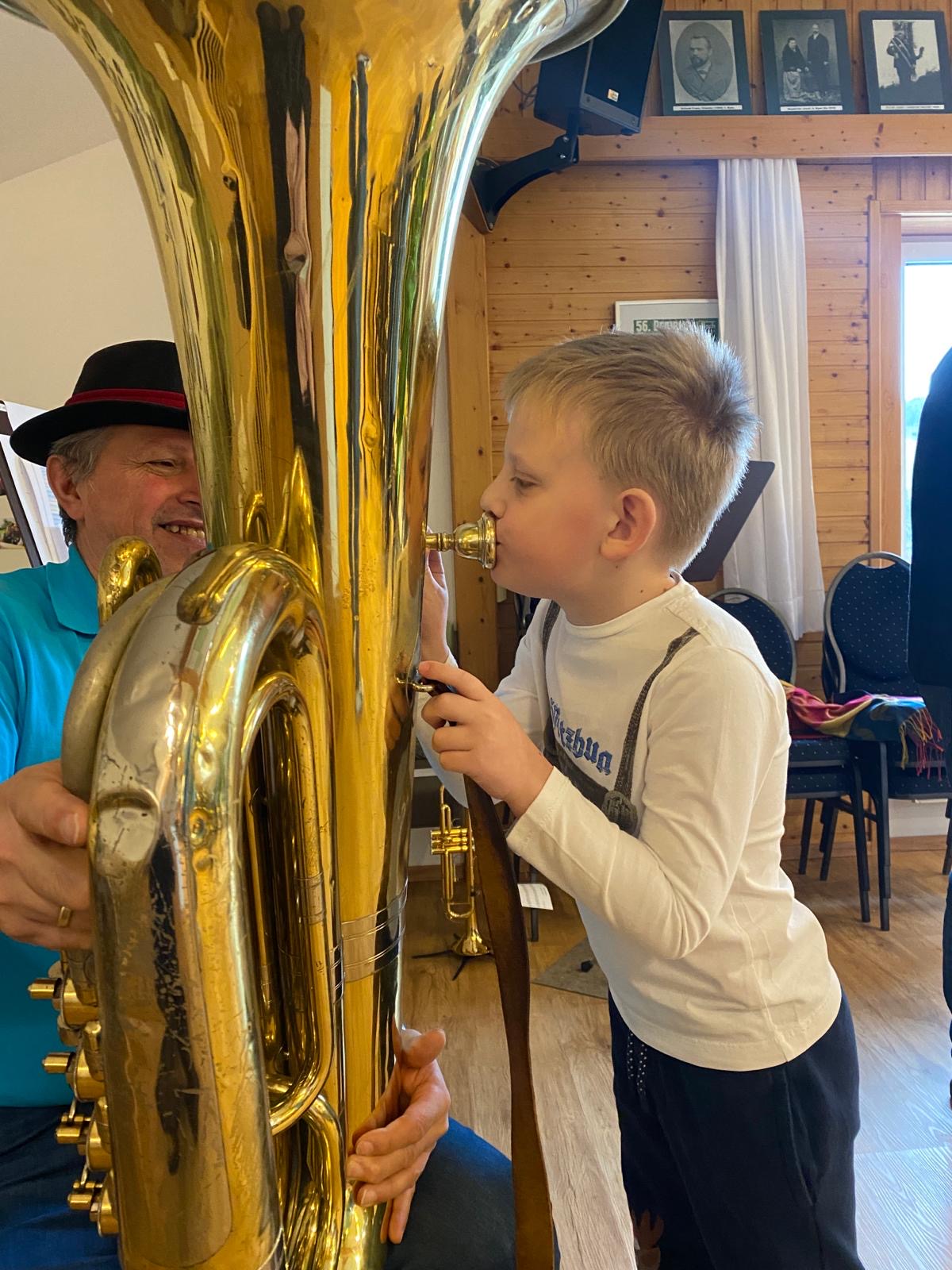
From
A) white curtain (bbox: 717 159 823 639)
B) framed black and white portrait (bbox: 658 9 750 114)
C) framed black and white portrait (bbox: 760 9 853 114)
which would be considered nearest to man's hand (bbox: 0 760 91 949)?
white curtain (bbox: 717 159 823 639)

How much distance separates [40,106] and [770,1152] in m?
2.89

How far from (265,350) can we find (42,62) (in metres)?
2.36

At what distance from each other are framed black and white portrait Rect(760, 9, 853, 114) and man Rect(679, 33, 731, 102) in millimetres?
176

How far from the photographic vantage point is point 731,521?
2.33m

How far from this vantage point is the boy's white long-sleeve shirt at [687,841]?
72 cm

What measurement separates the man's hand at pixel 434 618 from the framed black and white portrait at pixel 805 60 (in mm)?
3458

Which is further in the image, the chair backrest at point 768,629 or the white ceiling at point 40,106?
the chair backrest at point 768,629

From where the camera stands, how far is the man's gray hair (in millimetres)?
936

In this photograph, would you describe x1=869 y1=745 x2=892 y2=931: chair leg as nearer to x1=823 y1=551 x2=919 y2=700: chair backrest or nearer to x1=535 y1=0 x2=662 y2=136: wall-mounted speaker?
x1=823 y1=551 x2=919 y2=700: chair backrest

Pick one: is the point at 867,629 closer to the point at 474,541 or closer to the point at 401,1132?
the point at 474,541

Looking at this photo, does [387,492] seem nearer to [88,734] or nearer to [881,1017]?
[88,734]

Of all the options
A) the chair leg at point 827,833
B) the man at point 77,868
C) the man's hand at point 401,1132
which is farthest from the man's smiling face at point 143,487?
the chair leg at point 827,833

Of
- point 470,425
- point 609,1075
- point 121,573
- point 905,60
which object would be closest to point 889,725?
point 609,1075

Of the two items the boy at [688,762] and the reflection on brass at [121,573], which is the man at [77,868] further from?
the boy at [688,762]
